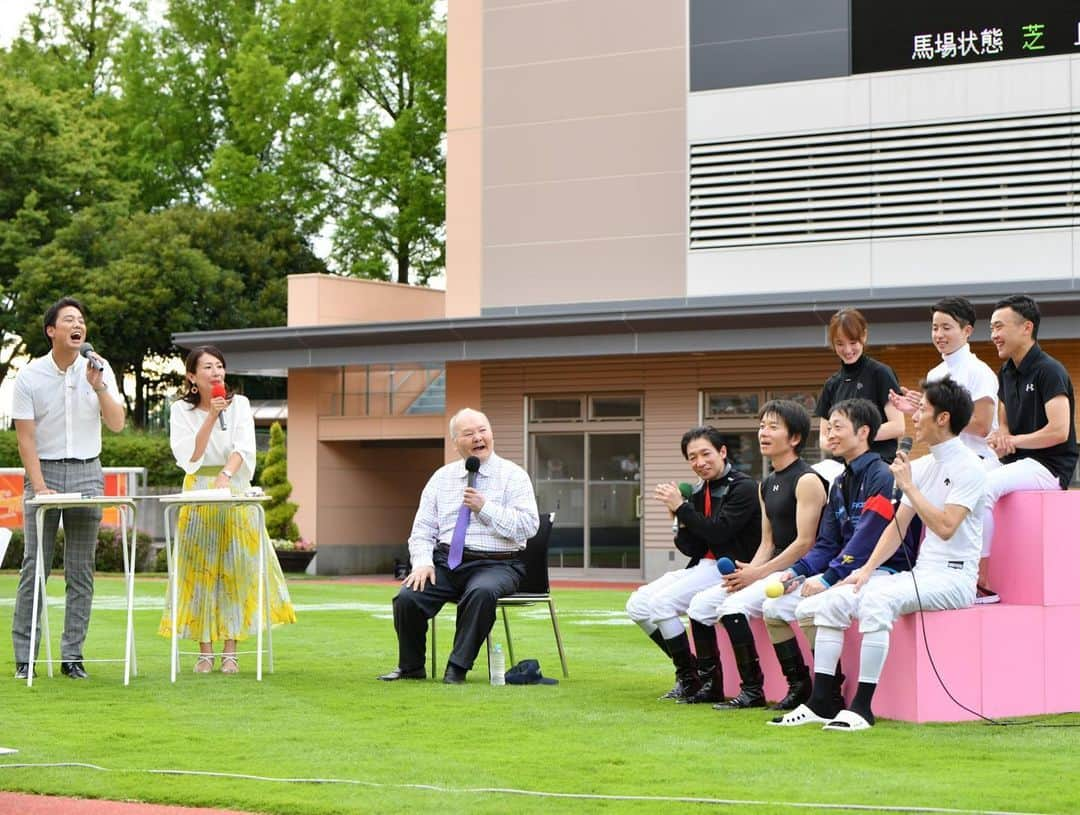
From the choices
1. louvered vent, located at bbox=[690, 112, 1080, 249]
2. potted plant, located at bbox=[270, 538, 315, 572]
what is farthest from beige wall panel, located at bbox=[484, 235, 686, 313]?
potted plant, located at bbox=[270, 538, 315, 572]

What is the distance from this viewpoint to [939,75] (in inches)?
1076

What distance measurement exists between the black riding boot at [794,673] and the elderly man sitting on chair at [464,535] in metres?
2.13

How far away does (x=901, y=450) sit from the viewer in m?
8.14

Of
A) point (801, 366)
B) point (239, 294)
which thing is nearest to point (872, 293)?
point (801, 366)

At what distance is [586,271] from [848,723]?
22433 millimetres

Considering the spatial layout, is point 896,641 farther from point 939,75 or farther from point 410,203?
point 410,203

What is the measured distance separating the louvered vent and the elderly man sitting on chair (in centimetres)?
1820

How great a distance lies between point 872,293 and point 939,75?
366 cm

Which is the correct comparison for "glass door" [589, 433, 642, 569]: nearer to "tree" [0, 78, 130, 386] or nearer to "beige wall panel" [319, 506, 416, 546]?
"beige wall panel" [319, 506, 416, 546]

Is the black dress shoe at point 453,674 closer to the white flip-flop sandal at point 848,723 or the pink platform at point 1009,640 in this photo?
the pink platform at point 1009,640

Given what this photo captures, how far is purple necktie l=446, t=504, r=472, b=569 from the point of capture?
1048 cm

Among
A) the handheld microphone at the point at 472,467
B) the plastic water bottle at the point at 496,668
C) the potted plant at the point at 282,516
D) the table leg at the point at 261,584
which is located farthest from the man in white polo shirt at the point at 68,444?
the potted plant at the point at 282,516

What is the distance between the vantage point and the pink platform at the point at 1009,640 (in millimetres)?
8234

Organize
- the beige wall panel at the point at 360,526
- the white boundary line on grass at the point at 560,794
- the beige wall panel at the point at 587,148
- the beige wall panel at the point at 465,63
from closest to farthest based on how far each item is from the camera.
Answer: the white boundary line on grass at the point at 560,794 → the beige wall panel at the point at 587,148 → the beige wall panel at the point at 465,63 → the beige wall panel at the point at 360,526
